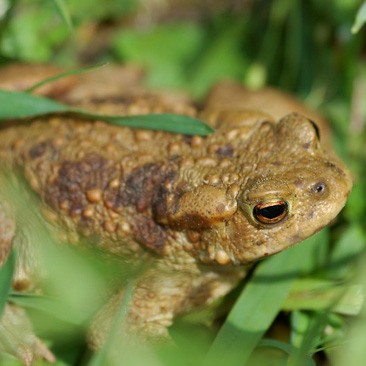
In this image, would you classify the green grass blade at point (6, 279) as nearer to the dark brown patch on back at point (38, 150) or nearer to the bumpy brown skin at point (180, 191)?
the bumpy brown skin at point (180, 191)

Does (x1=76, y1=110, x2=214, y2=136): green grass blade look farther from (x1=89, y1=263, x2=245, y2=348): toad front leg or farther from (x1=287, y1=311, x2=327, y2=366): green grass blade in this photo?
(x1=287, y1=311, x2=327, y2=366): green grass blade

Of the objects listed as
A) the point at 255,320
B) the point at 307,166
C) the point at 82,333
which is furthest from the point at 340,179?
the point at 82,333

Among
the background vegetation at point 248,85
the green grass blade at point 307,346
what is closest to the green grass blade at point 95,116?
the background vegetation at point 248,85

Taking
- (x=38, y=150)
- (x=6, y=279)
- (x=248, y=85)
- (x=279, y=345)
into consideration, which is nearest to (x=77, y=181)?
(x=38, y=150)

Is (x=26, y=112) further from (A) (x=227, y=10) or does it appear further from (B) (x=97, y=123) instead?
(A) (x=227, y=10)

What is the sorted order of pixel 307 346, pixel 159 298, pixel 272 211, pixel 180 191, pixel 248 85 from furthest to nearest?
pixel 248 85, pixel 159 298, pixel 180 191, pixel 272 211, pixel 307 346

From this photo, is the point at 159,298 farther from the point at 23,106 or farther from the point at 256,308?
the point at 23,106

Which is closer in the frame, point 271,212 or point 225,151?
point 271,212
